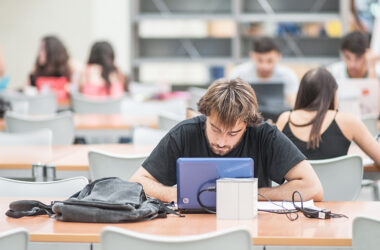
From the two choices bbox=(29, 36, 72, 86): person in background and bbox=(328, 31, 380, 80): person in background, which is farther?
bbox=(29, 36, 72, 86): person in background

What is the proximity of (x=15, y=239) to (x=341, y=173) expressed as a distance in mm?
1806

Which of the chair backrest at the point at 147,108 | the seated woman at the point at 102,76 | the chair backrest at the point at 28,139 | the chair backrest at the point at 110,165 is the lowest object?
the chair backrest at the point at 110,165

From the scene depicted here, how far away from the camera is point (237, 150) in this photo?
2816 millimetres

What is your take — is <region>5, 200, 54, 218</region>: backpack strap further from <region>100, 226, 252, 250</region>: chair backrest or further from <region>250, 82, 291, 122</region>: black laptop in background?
<region>250, 82, 291, 122</region>: black laptop in background

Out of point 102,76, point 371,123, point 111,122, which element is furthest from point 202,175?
point 102,76

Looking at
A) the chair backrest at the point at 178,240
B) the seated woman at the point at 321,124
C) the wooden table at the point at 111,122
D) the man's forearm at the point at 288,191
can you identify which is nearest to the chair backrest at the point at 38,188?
the man's forearm at the point at 288,191

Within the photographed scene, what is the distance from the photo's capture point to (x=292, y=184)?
8.91ft

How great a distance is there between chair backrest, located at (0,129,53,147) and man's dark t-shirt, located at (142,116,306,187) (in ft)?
5.38

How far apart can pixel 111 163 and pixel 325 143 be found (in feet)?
3.64

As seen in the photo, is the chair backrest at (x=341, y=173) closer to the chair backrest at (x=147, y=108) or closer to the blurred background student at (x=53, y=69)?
the chair backrest at (x=147, y=108)

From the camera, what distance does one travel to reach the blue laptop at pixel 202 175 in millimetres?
2410

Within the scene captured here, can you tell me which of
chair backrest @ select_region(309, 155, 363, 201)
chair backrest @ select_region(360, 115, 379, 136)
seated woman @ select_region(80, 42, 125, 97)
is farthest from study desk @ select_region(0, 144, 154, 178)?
seated woman @ select_region(80, 42, 125, 97)

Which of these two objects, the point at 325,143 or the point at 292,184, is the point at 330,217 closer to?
the point at 292,184

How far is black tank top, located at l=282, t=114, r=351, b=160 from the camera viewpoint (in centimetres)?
367
